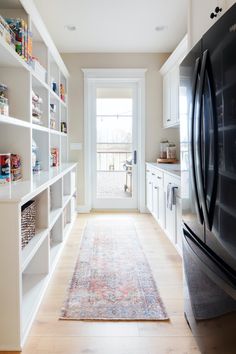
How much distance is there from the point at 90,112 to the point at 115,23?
5.31 feet

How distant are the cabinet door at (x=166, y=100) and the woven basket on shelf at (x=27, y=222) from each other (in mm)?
2872

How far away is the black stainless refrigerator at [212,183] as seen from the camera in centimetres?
110

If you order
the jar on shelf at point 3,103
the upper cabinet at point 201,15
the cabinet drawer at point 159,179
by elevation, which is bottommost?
the cabinet drawer at point 159,179

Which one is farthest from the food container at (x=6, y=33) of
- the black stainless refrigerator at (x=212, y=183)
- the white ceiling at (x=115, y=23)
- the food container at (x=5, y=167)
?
the white ceiling at (x=115, y=23)

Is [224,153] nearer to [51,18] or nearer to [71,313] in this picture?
[71,313]

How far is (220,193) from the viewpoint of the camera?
1.19 m

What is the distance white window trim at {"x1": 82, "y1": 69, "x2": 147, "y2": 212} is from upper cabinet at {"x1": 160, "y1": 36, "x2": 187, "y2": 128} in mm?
392

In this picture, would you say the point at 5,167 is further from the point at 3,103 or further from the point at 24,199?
the point at 24,199

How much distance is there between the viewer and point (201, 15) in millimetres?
1717

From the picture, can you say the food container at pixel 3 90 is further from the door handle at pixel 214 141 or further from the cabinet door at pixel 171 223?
the cabinet door at pixel 171 223

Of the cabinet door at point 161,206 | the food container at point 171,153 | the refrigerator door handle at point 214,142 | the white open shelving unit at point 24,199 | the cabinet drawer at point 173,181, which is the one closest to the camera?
the refrigerator door handle at point 214,142

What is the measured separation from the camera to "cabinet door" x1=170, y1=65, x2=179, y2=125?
4.11 m

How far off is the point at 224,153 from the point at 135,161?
4.17 metres

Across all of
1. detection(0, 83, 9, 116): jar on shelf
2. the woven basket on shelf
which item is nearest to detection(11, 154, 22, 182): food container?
the woven basket on shelf
